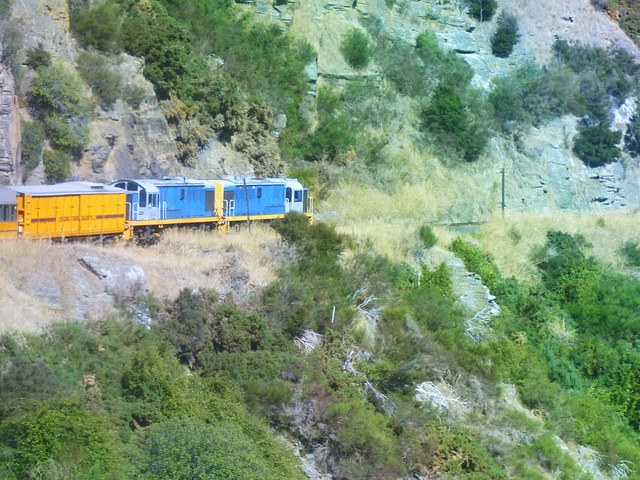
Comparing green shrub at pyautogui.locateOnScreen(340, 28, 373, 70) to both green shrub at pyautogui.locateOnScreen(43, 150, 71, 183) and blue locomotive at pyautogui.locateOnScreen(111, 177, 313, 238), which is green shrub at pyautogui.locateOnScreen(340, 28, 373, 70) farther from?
green shrub at pyautogui.locateOnScreen(43, 150, 71, 183)

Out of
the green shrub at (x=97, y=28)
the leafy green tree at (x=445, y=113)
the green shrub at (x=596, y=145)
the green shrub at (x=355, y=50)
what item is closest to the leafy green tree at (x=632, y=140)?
the green shrub at (x=596, y=145)

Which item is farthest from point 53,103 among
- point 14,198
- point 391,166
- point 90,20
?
point 391,166

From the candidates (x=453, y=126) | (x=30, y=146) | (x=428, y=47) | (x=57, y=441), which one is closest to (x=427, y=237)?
(x=30, y=146)

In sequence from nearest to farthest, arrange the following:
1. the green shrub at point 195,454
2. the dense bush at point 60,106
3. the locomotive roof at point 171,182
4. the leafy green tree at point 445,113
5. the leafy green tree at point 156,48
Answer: the green shrub at point 195,454
the locomotive roof at point 171,182
the dense bush at point 60,106
the leafy green tree at point 156,48
the leafy green tree at point 445,113

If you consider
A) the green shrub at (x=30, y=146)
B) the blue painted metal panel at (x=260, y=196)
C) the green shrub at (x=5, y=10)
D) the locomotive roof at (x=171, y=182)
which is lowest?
the blue painted metal panel at (x=260, y=196)

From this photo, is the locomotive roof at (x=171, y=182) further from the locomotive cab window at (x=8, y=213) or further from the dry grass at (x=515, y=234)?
the dry grass at (x=515, y=234)

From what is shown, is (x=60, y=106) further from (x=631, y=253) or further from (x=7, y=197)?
(x=631, y=253)

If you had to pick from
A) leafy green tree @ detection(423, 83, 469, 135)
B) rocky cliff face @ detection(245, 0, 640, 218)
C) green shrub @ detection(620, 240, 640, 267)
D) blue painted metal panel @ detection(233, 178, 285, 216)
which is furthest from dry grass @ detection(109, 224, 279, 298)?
green shrub @ detection(620, 240, 640, 267)
